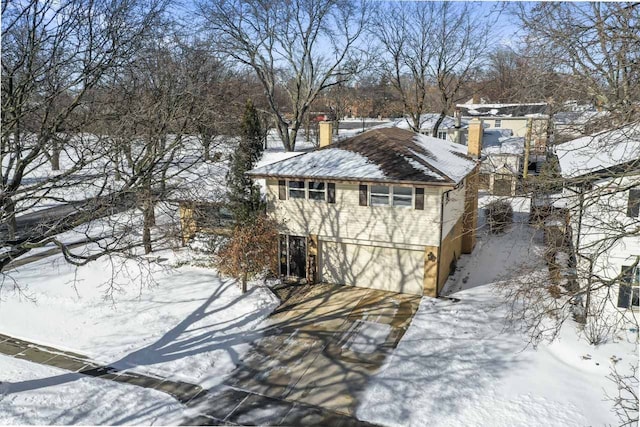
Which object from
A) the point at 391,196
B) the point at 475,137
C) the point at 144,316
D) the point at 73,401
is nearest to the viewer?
the point at 73,401

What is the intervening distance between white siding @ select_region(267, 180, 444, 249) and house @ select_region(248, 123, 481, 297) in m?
0.03

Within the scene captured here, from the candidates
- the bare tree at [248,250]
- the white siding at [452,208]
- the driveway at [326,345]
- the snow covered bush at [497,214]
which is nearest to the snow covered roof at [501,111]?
the white siding at [452,208]

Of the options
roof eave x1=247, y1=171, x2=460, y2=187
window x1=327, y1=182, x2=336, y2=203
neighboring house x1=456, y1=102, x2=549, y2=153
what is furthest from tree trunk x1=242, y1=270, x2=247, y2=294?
neighboring house x1=456, y1=102, x2=549, y2=153

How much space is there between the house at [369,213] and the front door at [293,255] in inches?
1.4

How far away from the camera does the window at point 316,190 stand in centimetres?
1659

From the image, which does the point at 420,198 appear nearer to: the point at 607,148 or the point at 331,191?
the point at 331,191

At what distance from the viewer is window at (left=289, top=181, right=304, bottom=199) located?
16.9 m

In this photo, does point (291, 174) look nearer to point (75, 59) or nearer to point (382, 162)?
point (382, 162)

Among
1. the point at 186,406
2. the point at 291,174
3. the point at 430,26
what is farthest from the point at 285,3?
the point at 186,406

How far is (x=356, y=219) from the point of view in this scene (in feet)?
53.9

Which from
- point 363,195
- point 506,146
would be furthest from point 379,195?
point 506,146

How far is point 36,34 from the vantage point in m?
8.97

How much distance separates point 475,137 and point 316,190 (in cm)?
848

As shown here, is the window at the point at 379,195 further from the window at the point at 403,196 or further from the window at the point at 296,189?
the window at the point at 296,189
